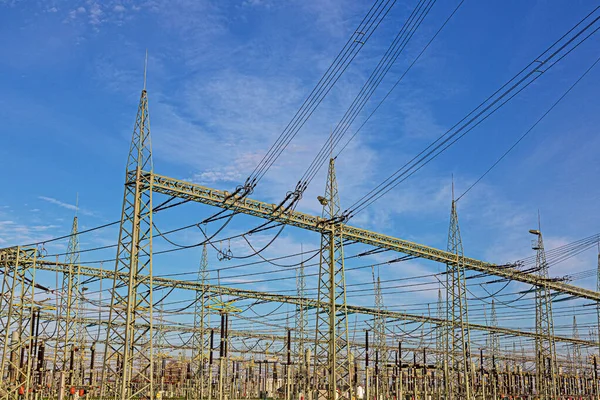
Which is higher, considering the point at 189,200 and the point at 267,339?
the point at 189,200

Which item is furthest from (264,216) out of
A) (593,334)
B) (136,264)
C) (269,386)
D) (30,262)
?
(593,334)

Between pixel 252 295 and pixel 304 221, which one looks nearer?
pixel 304 221

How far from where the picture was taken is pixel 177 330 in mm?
52906

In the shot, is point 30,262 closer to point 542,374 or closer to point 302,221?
point 302,221

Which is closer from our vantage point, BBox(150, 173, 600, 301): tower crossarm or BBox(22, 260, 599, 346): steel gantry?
BBox(150, 173, 600, 301): tower crossarm

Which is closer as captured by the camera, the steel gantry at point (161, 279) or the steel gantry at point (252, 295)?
the steel gantry at point (161, 279)

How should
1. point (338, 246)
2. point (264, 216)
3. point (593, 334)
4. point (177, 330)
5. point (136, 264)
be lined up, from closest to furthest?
point (136, 264)
point (264, 216)
point (338, 246)
point (177, 330)
point (593, 334)

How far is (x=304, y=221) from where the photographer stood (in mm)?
24969

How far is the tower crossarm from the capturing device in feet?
70.0

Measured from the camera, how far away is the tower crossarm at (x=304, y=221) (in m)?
21.3

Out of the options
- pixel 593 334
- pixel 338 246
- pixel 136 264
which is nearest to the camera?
pixel 136 264

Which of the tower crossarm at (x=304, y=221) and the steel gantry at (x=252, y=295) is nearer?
the tower crossarm at (x=304, y=221)

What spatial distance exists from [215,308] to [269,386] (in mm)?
41104

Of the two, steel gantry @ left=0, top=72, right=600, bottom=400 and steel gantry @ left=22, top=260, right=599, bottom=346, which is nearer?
steel gantry @ left=0, top=72, right=600, bottom=400
